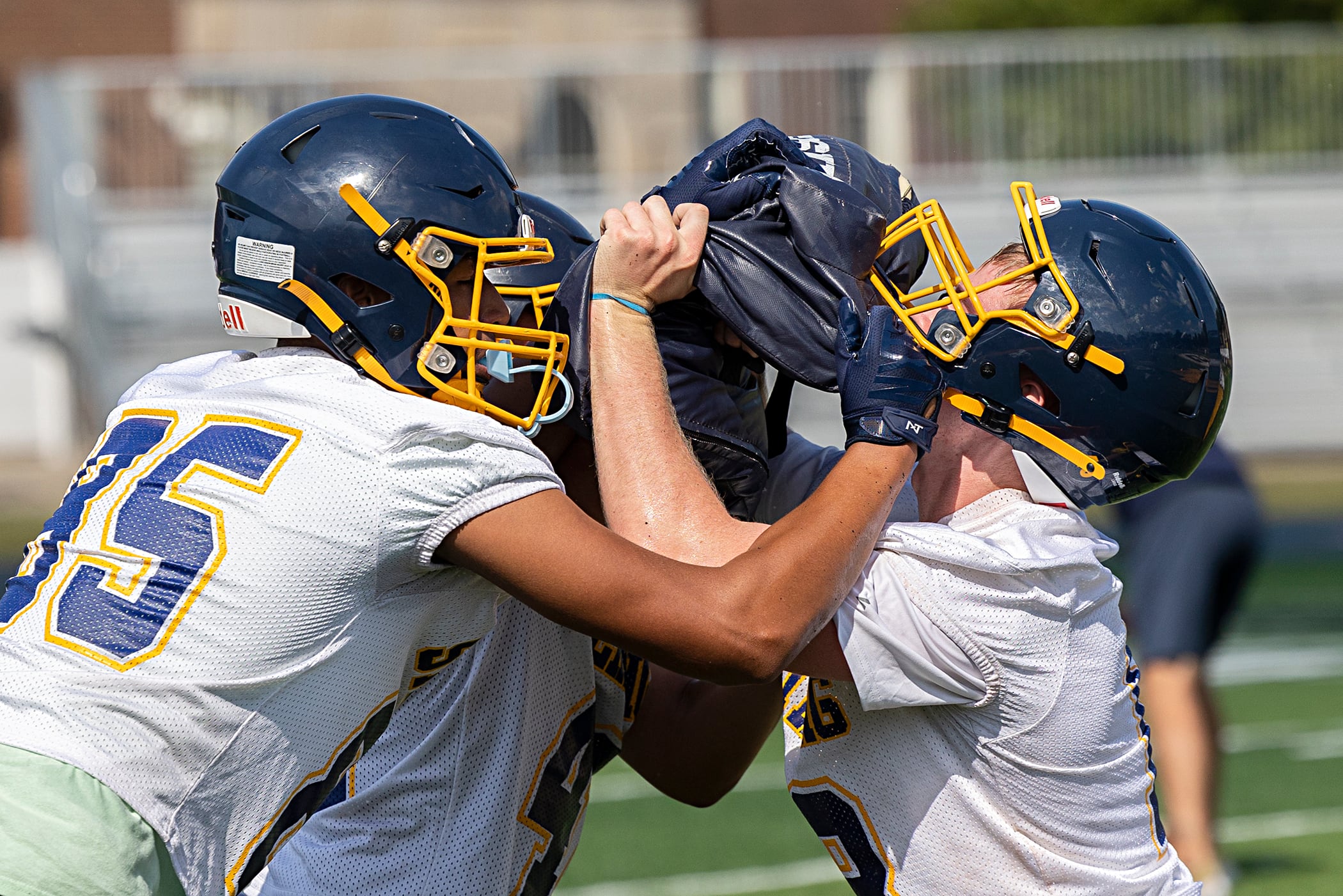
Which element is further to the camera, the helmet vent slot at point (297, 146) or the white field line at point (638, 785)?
the white field line at point (638, 785)

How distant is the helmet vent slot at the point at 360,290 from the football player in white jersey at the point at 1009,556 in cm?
36

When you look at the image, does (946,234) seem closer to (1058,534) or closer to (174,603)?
(1058,534)

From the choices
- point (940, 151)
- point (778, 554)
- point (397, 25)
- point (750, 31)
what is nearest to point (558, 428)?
point (778, 554)

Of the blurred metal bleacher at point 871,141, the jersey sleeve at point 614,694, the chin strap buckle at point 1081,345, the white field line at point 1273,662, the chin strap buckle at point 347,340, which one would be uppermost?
the blurred metal bleacher at point 871,141

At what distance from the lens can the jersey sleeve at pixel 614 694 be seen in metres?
2.73

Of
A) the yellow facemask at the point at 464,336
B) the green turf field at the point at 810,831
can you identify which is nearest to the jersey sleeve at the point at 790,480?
the yellow facemask at the point at 464,336

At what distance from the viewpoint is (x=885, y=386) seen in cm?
226

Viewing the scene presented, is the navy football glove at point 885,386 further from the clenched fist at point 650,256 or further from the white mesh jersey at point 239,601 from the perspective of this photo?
the white mesh jersey at point 239,601

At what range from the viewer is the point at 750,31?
2497 centimetres

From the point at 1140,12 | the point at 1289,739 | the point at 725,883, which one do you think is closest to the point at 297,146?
the point at 725,883

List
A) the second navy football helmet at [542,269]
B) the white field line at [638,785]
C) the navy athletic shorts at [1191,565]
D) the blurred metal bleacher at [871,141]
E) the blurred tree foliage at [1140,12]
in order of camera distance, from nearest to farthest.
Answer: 1. the second navy football helmet at [542,269]
2. the navy athletic shorts at [1191,565]
3. the white field line at [638,785]
4. the blurred metal bleacher at [871,141]
5. the blurred tree foliage at [1140,12]

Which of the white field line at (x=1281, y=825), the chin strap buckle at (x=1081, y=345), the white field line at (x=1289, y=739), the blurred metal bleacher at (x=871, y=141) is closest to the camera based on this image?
the chin strap buckle at (x=1081, y=345)

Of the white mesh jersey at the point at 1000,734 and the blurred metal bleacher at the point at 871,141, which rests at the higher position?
the blurred metal bleacher at the point at 871,141

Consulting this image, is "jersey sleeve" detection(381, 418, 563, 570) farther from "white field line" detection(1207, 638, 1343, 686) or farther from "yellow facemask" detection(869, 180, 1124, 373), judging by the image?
"white field line" detection(1207, 638, 1343, 686)
